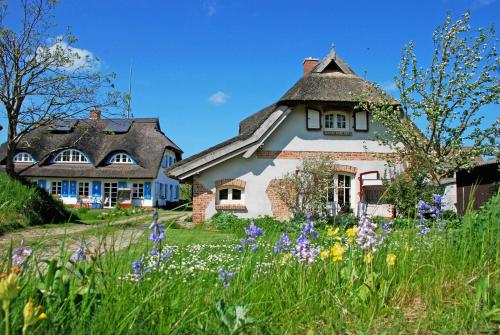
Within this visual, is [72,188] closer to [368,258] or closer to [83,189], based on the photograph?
[83,189]

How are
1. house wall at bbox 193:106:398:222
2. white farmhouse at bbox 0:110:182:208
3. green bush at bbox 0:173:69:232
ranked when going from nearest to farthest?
green bush at bbox 0:173:69:232 < house wall at bbox 193:106:398:222 < white farmhouse at bbox 0:110:182:208

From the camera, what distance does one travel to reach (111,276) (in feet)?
7.61

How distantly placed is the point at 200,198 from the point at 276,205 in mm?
2864

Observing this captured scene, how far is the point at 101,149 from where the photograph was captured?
39.2 m

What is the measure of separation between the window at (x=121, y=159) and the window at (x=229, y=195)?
918 inches

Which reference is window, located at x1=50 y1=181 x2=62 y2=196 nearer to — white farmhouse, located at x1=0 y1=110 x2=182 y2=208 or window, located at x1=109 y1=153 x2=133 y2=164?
white farmhouse, located at x1=0 y1=110 x2=182 y2=208

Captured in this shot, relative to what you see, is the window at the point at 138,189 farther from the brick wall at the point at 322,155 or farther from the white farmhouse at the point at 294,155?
the brick wall at the point at 322,155

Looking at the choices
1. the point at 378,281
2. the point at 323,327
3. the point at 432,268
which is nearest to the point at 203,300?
the point at 323,327

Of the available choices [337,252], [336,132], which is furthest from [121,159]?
[337,252]

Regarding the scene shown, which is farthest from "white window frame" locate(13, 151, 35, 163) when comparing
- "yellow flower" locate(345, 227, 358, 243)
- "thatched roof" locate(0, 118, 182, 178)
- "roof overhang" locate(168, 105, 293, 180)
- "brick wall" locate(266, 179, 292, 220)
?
"yellow flower" locate(345, 227, 358, 243)

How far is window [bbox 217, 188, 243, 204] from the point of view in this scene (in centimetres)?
1695

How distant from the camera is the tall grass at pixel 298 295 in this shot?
2104mm

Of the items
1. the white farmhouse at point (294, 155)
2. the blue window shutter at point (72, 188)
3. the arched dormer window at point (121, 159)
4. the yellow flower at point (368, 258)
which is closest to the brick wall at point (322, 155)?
the white farmhouse at point (294, 155)

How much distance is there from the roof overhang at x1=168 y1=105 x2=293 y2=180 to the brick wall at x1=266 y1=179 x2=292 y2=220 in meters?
1.47
